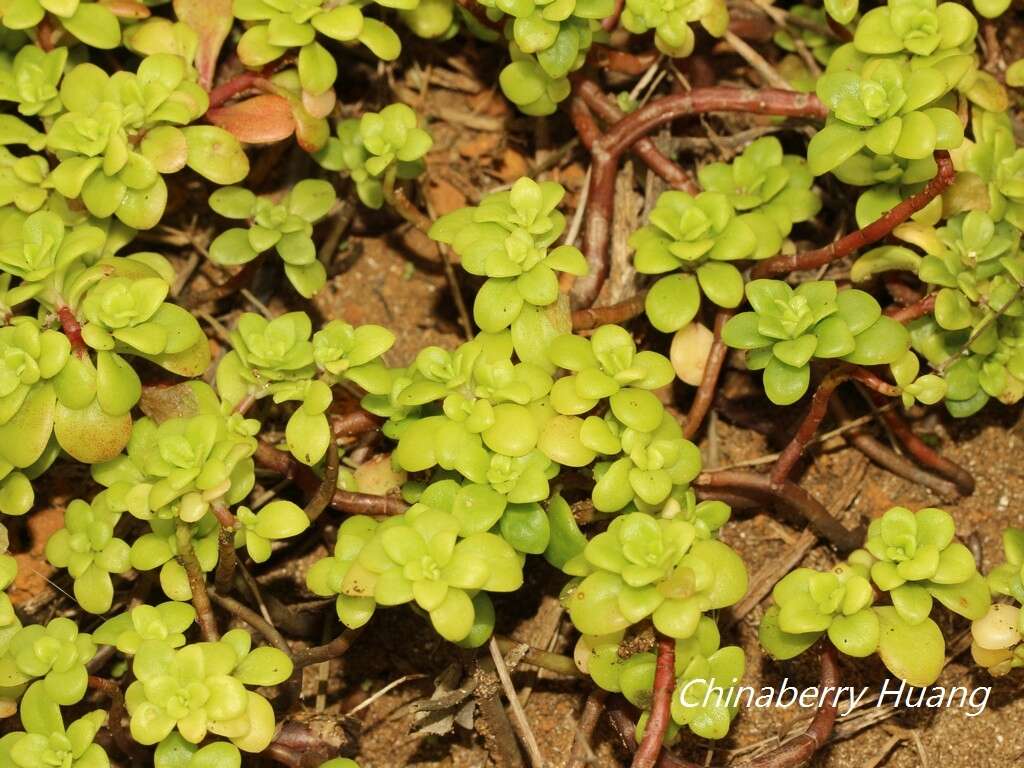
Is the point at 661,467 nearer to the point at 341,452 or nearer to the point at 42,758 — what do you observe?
the point at 341,452

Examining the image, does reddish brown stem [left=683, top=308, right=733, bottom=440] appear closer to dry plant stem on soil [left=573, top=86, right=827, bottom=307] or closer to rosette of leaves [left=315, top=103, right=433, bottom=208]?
dry plant stem on soil [left=573, top=86, right=827, bottom=307]

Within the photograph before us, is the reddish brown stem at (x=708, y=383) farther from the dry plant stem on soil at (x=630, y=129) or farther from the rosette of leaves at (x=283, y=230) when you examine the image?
the rosette of leaves at (x=283, y=230)

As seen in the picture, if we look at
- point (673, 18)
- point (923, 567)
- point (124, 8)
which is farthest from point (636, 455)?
point (124, 8)

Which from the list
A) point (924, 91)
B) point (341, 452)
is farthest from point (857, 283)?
point (341, 452)

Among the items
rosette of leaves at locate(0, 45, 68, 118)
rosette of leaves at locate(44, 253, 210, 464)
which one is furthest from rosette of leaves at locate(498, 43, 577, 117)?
rosette of leaves at locate(0, 45, 68, 118)

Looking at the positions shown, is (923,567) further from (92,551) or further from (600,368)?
(92,551)

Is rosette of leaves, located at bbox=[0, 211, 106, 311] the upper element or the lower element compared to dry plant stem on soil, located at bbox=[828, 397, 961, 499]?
upper

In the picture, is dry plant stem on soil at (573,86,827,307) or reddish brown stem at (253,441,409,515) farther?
dry plant stem on soil at (573,86,827,307)
